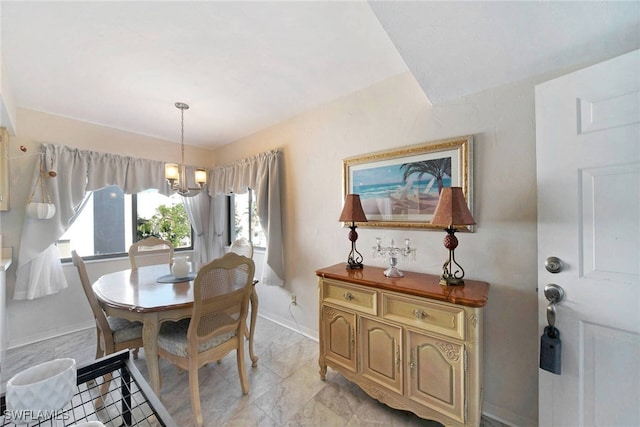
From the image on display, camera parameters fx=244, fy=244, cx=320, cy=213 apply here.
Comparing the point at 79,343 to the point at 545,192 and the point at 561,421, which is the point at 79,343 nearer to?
the point at 561,421

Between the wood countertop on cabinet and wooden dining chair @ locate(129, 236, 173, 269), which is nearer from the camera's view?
the wood countertop on cabinet

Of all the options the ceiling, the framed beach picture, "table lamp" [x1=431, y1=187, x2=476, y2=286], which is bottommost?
"table lamp" [x1=431, y1=187, x2=476, y2=286]

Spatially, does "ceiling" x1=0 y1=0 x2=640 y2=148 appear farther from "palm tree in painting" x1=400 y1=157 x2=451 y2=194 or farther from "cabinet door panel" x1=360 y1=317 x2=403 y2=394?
"cabinet door panel" x1=360 y1=317 x2=403 y2=394

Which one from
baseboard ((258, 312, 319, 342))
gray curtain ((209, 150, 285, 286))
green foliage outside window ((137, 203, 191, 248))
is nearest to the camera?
baseboard ((258, 312, 319, 342))

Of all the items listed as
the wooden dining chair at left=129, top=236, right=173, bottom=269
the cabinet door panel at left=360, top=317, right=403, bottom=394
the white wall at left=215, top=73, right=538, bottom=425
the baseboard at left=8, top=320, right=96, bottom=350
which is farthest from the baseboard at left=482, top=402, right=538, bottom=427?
the baseboard at left=8, top=320, right=96, bottom=350

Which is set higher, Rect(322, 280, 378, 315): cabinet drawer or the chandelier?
the chandelier

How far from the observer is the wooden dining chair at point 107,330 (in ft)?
5.31

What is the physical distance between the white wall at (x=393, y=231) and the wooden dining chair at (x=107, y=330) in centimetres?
145

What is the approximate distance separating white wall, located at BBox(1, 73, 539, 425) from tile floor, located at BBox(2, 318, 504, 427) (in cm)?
35

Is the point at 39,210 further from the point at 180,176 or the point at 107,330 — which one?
the point at 107,330

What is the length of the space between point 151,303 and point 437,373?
1765 millimetres

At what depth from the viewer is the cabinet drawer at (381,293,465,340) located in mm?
1316

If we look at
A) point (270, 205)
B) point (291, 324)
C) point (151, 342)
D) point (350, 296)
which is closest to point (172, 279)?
point (151, 342)

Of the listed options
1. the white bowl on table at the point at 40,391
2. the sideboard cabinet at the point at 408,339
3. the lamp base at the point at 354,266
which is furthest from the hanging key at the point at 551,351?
the white bowl on table at the point at 40,391
